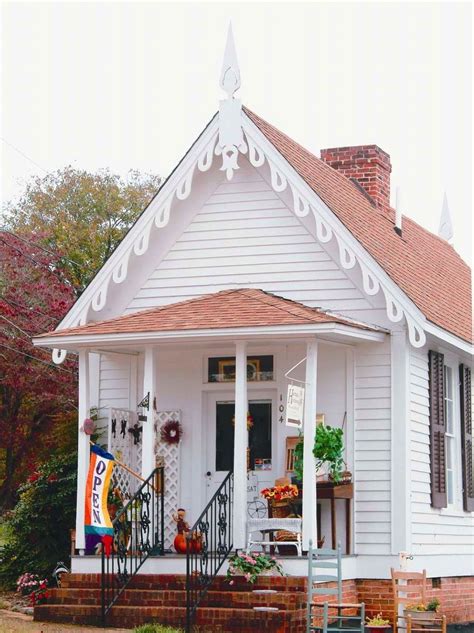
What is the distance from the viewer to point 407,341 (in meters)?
18.5

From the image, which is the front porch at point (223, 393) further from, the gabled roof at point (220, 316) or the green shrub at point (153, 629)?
the green shrub at point (153, 629)

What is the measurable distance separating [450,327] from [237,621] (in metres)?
5.83

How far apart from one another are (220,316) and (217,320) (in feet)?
0.70

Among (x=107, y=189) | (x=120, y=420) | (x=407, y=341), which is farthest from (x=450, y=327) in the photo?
(x=107, y=189)

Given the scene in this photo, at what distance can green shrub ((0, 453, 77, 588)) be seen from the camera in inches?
822

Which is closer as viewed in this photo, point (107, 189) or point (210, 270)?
point (210, 270)

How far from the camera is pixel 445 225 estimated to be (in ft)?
99.3

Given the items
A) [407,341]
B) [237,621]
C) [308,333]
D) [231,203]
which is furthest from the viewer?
[231,203]

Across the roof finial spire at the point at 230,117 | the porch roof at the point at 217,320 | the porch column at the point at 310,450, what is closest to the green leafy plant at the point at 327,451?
the porch column at the point at 310,450

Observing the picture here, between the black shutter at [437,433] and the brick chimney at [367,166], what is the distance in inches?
231

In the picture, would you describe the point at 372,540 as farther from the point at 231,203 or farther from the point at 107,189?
the point at 107,189

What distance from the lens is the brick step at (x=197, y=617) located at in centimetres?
1590

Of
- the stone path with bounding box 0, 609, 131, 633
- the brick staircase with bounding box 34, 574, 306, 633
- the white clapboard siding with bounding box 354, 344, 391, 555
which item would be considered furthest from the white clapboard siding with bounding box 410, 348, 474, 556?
the stone path with bounding box 0, 609, 131, 633

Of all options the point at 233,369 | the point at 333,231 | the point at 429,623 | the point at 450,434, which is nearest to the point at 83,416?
the point at 233,369
